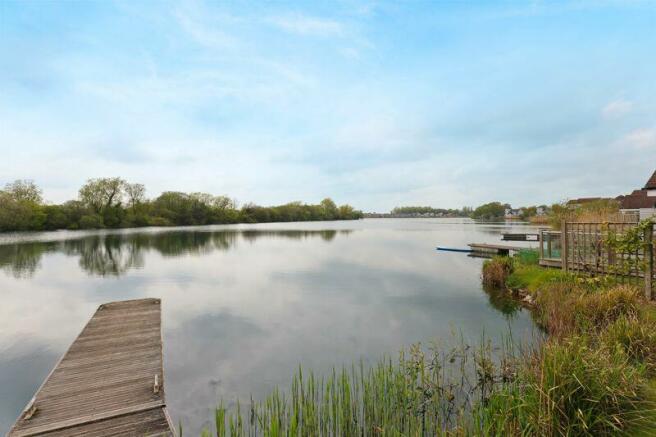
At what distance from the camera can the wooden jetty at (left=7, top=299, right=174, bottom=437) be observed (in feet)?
14.2

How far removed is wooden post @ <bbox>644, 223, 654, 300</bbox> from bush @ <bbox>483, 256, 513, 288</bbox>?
6714 mm

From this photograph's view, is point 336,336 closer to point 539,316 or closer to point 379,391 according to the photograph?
point 379,391

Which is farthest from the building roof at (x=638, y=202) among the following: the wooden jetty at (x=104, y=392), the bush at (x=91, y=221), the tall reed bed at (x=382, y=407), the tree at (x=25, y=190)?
the tree at (x=25, y=190)

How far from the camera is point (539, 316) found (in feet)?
33.6

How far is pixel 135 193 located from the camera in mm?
75250

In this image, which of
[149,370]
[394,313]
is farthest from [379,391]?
[394,313]

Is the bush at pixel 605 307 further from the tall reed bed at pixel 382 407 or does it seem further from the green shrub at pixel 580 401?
the green shrub at pixel 580 401

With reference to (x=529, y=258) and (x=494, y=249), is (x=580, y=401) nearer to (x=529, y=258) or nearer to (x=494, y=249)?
(x=529, y=258)

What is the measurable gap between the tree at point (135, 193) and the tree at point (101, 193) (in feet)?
12.0

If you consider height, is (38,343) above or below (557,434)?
below

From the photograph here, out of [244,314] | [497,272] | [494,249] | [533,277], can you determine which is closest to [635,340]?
[533,277]

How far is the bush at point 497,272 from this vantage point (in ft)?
48.8

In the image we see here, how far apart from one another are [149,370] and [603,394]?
23.2 feet

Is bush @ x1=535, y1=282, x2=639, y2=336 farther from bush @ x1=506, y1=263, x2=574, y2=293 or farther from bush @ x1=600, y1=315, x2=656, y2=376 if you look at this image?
bush @ x1=506, y1=263, x2=574, y2=293
